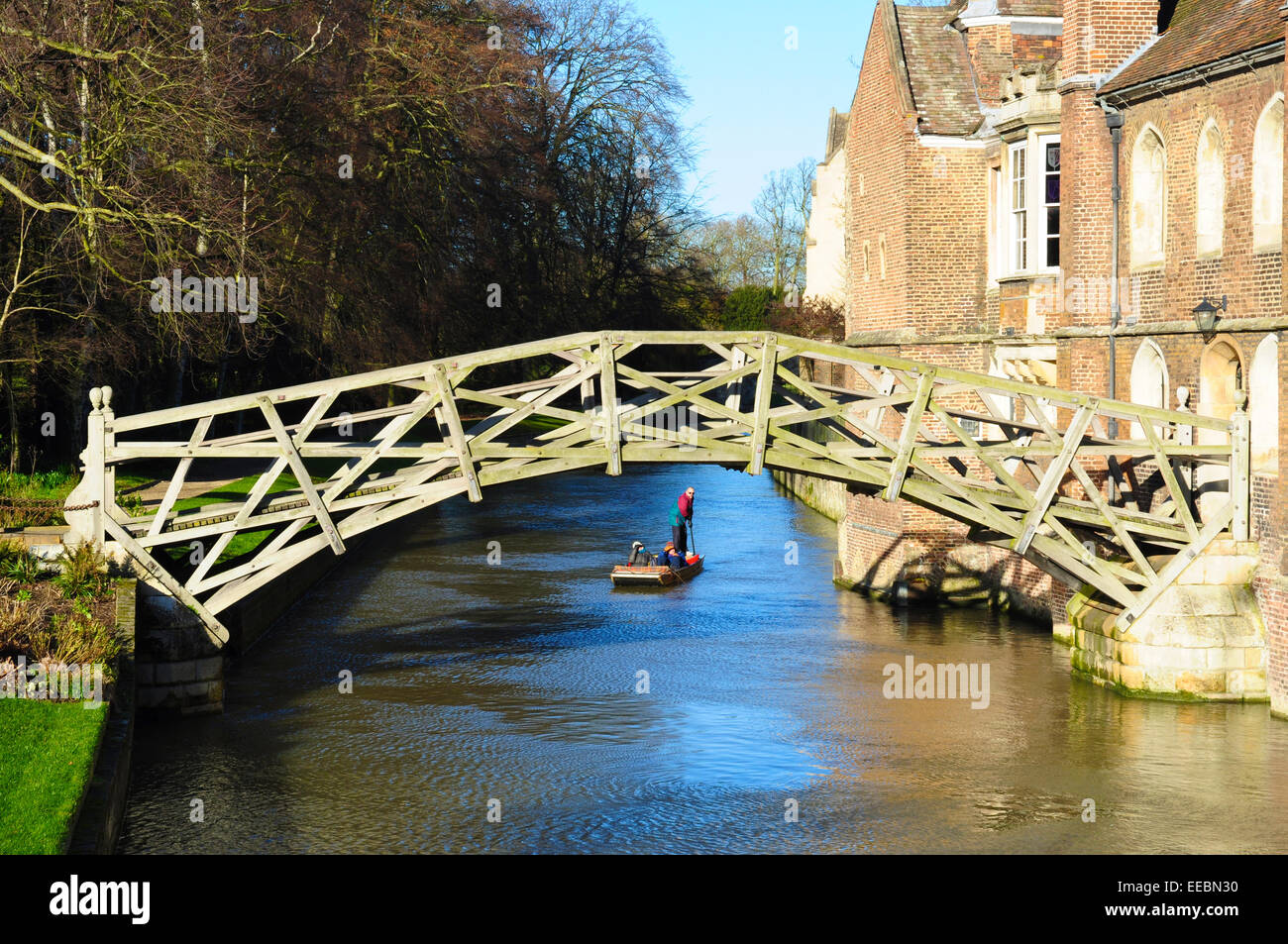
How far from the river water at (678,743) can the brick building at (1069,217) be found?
2412 millimetres

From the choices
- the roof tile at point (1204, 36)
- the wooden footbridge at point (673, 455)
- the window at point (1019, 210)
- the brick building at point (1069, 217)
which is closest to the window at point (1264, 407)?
the brick building at point (1069, 217)

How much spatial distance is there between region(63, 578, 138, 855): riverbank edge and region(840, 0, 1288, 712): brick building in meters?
12.6

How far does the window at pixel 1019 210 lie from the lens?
78.1 feet

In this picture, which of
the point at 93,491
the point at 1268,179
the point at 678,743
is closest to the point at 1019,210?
the point at 1268,179

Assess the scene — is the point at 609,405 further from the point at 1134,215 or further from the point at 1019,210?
the point at 1019,210

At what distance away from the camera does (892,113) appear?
2583cm

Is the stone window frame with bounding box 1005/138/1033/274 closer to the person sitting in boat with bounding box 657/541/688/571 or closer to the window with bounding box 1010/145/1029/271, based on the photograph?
the window with bounding box 1010/145/1029/271

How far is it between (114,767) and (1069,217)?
1508cm

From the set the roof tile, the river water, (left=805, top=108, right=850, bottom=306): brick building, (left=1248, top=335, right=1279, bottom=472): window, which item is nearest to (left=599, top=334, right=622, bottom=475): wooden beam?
the river water

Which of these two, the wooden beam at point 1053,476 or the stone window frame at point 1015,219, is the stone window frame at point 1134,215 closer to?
the stone window frame at point 1015,219

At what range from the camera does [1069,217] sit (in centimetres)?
2128

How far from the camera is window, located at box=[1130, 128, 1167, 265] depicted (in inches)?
798

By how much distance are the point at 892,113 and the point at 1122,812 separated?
15.1 m
